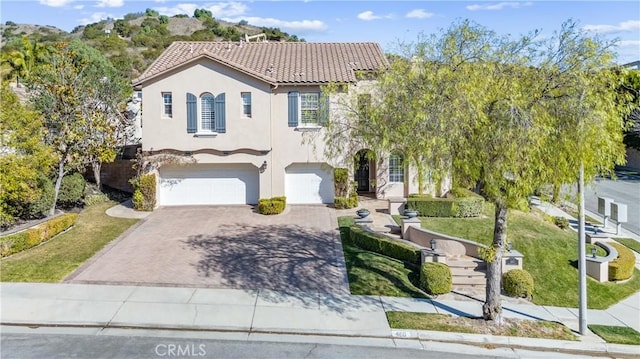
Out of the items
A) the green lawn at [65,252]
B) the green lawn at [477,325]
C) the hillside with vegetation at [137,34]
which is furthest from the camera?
the hillside with vegetation at [137,34]

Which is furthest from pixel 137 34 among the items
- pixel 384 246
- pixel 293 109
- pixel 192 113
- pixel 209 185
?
pixel 384 246

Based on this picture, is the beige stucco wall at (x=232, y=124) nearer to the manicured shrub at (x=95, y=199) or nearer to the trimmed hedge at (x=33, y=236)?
the manicured shrub at (x=95, y=199)

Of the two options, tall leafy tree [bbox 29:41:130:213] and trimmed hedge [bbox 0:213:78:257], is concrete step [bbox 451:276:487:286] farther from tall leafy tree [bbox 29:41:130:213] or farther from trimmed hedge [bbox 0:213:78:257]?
tall leafy tree [bbox 29:41:130:213]

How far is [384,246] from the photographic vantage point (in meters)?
15.8

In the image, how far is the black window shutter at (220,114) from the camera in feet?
Answer: 72.1

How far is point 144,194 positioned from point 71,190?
10.9 feet

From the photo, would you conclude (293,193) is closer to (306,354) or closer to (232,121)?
(232,121)

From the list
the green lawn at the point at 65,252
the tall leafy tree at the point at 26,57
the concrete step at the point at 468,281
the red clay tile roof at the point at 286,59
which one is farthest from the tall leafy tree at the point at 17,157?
the tall leafy tree at the point at 26,57

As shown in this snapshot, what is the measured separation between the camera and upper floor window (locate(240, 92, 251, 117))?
72.7 ft

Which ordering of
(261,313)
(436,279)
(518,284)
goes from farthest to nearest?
(518,284)
(436,279)
(261,313)

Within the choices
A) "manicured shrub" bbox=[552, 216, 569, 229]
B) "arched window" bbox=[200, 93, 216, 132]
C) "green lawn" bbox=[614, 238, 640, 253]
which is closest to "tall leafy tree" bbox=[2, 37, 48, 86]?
"arched window" bbox=[200, 93, 216, 132]

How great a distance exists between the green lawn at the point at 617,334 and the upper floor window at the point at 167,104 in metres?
19.3

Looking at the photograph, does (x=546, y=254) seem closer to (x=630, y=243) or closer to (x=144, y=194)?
(x=630, y=243)

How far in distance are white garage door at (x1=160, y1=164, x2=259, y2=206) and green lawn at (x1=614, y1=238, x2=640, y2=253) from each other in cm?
1677
